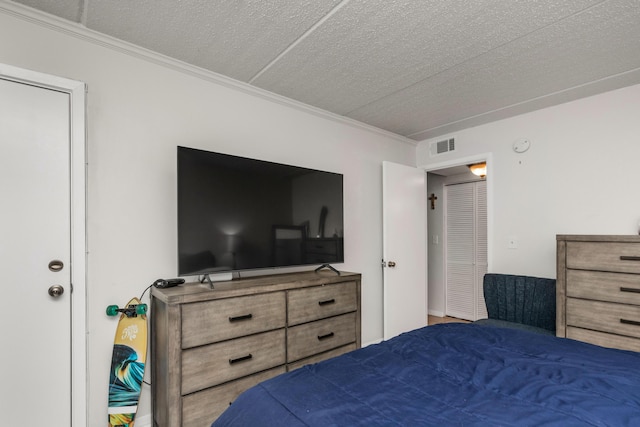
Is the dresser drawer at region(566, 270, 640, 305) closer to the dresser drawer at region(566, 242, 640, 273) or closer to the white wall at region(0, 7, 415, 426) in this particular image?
the dresser drawer at region(566, 242, 640, 273)

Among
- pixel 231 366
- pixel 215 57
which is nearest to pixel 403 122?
pixel 215 57

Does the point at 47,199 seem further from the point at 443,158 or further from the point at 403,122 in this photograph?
the point at 443,158

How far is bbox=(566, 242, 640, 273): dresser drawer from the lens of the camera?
7.11 feet

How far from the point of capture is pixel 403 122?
356cm

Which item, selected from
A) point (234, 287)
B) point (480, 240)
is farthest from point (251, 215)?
point (480, 240)

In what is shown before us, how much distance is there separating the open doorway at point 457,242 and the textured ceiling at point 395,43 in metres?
2.07

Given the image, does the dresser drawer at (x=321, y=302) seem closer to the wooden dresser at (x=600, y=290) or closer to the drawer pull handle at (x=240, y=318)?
the drawer pull handle at (x=240, y=318)

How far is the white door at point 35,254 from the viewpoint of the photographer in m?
1.73

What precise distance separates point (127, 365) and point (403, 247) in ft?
9.49

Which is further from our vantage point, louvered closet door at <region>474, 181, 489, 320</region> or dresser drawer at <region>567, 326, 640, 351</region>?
louvered closet door at <region>474, 181, 489, 320</region>

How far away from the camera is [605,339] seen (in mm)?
2260

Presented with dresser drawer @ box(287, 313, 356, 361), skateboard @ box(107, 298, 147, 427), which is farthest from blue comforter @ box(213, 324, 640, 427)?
skateboard @ box(107, 298, 147, 427)

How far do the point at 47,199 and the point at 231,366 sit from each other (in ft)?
4.77

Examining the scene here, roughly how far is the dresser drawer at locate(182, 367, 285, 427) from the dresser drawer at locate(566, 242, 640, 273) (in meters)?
2.50
